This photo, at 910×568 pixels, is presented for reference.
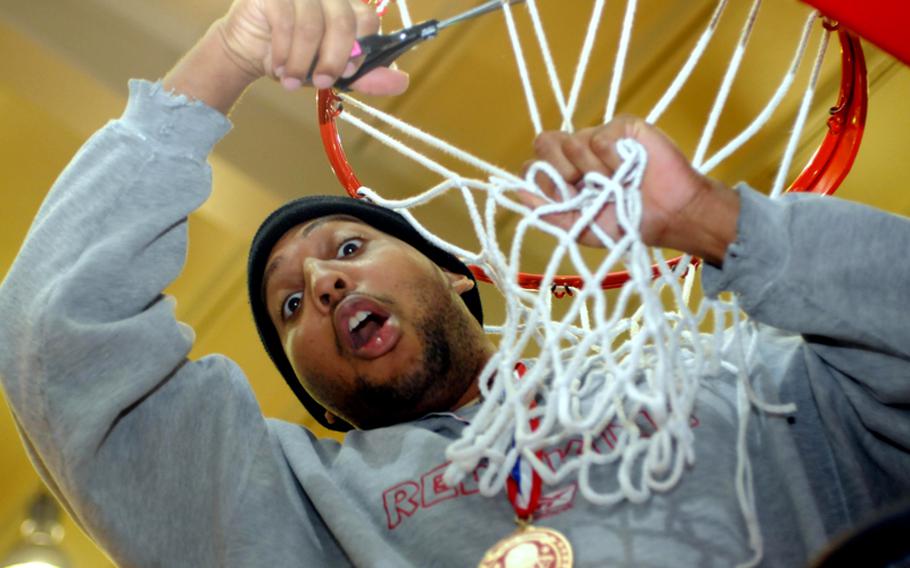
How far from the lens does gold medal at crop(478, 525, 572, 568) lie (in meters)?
0.86

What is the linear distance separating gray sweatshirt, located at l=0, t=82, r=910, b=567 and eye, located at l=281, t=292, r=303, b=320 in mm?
222

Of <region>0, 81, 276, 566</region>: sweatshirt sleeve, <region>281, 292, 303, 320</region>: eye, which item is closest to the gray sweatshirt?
<region>0, 81, 276, 566</region>: sweatshirt sleeve

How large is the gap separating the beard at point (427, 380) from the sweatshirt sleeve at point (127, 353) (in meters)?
0.18

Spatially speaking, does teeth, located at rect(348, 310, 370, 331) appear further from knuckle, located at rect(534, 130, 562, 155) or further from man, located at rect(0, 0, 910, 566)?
knuckle, located at rect(534, 130, 562, 155)

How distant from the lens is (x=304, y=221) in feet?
4.36

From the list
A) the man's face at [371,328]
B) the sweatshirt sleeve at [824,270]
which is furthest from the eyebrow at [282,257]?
the sweatshirt sleeve at [824,270]

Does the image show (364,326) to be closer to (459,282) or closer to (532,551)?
(459,282)

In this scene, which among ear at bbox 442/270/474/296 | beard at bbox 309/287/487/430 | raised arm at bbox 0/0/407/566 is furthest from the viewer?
ear at bbox 442/270/474/296

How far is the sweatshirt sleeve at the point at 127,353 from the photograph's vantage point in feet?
3.09

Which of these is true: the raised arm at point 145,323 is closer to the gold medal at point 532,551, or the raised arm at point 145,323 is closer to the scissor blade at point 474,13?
the scissor blade at point 474,13

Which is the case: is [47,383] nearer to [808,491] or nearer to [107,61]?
[808,491]

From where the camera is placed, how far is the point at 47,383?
37.2 inches

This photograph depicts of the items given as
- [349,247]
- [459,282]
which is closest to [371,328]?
[349,247]

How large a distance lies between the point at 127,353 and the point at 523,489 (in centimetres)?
39
